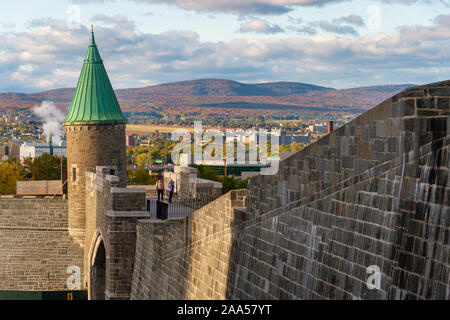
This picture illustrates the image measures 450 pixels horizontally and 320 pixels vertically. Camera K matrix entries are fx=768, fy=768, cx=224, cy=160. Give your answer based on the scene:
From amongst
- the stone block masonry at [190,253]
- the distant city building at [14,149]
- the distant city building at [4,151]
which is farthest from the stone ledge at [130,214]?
the distant city building at [14,149]

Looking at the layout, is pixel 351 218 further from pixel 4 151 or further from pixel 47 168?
pixel 4 151

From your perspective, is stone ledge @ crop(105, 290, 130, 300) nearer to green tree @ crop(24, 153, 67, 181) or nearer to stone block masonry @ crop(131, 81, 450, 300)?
stone block masonry @ crop(131, 81, 450, 300)

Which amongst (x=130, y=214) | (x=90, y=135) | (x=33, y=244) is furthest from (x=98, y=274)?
(x=130, y=214)

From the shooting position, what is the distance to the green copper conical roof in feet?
100

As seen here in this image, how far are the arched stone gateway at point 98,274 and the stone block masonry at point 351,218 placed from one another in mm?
12216

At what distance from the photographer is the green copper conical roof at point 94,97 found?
30594mm

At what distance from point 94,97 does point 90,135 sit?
1616 mm

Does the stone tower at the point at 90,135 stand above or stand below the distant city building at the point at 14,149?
above

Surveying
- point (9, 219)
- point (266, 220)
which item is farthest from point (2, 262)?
point (266, 220)

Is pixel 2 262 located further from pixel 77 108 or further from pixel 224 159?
pixel 224 159

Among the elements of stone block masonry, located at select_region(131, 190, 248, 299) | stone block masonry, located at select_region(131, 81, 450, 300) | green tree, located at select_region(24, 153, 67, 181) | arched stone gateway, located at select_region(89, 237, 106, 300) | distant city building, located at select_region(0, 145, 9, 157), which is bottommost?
distant city building, located at select_region(0, 145, 9, 157)

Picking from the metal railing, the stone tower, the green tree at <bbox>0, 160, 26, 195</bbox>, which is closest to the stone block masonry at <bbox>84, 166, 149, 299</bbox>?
the metal railing

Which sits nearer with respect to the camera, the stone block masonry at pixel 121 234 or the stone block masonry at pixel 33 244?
the stone block masonry at pixel 121 234

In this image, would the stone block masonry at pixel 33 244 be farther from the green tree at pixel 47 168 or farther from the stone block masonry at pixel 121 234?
the green tree at pixel 47 168
